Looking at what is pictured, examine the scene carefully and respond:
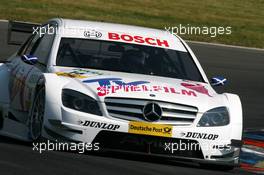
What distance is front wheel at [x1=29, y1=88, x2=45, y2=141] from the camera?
29.7 ft

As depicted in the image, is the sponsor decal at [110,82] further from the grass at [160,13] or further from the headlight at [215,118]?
the grass at [160,13]

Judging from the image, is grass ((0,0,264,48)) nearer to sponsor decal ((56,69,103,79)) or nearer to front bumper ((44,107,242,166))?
sponsor decal ((56,69,103,79))

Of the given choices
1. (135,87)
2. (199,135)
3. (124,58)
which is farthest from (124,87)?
(124,58)

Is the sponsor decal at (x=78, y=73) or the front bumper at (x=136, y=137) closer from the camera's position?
the front bumper at (x=136, y=137)

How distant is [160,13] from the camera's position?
31.8 meters

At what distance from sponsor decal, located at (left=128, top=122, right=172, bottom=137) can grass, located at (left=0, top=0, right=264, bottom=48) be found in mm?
17378

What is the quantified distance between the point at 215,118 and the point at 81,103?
1.32 m

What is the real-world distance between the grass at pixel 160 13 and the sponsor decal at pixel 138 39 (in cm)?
1547

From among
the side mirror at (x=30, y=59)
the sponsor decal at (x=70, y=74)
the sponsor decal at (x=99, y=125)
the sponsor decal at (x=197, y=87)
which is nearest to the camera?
the sponsor decal at (x=99, y=125)

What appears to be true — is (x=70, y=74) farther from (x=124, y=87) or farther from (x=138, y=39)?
(x=138, y=39)

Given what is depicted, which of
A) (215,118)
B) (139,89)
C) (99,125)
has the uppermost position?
(139,89)

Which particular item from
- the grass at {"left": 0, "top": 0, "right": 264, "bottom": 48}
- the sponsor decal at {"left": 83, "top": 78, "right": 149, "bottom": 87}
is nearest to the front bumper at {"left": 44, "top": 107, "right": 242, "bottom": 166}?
the sponsor decal at {"left": 83, "top": 78, "right": 149, "bottom": 87}

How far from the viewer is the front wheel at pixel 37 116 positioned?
356 inches

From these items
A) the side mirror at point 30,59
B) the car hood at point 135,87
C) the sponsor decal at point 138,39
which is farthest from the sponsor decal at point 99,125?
the sponsor decal at point 138,39
